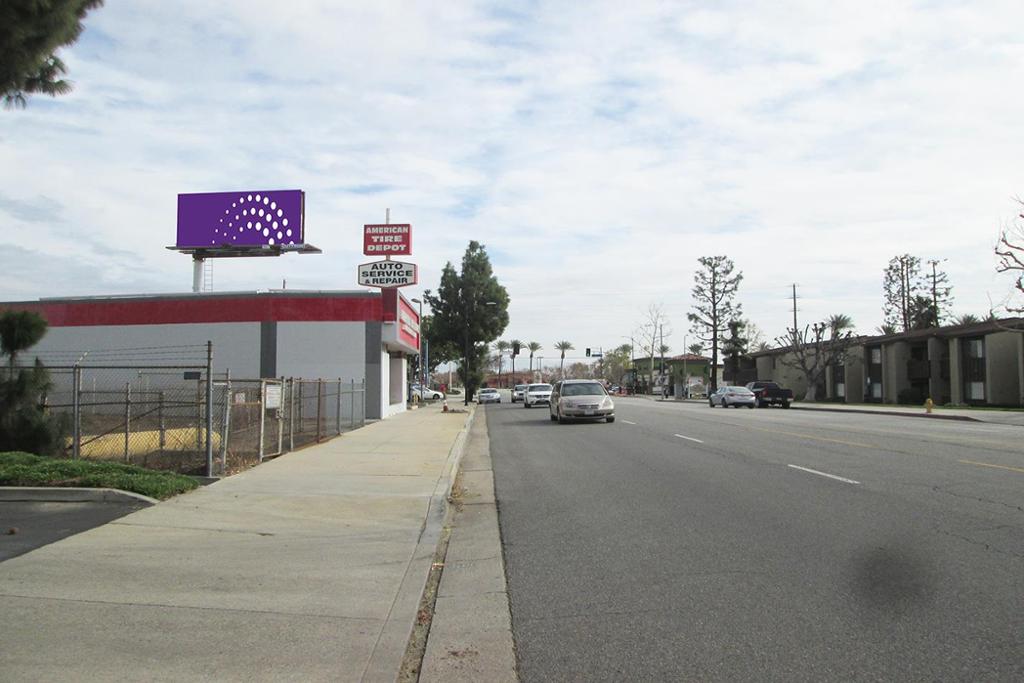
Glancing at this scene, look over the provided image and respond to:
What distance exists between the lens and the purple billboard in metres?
35.7

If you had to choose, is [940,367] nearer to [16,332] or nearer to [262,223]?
[262,223]

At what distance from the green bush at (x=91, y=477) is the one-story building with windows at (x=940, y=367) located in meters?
42.8

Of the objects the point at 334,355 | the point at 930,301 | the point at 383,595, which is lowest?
the point at 383,595

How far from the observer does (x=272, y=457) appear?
16.2 m

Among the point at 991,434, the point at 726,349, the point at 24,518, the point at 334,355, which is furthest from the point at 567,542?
the point at 726,349

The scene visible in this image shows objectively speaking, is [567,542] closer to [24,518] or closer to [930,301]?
Result: [24,518]

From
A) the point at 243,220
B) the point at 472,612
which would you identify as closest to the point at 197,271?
the point at 243,220

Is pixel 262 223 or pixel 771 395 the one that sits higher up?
pixel 262 223

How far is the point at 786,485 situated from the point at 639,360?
138 m

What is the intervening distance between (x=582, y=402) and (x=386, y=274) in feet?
36.8

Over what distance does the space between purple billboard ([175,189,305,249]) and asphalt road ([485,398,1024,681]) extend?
980 inches

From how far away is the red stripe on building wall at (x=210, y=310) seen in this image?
3366 centimetres

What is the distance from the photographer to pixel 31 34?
7234 millimetres

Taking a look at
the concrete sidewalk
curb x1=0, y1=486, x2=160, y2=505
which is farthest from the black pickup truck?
curb x1=0, y1=486, x2=160, y2=505
